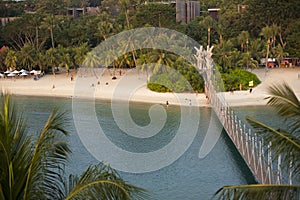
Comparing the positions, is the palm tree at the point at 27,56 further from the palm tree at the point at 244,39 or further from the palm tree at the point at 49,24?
the palm tree at the point at 244,39

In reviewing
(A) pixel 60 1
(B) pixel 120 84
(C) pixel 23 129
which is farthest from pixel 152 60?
(A) pixel 60 1

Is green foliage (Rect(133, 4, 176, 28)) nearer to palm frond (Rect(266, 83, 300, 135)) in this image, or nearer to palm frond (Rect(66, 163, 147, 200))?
palm frond (Rect(266, 83, 300, 135))

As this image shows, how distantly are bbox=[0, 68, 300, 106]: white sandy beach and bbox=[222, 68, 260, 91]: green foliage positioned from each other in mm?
739

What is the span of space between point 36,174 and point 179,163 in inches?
624

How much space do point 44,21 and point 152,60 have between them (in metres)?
16.0

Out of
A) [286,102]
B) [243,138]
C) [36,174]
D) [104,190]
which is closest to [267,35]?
[243,138]

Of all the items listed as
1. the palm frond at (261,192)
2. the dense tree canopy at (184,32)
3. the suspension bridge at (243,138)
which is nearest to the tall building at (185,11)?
the dense tree canopy at (184,32)

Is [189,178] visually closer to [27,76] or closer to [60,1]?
[27,76]

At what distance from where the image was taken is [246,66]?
140 feet

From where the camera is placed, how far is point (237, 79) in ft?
119

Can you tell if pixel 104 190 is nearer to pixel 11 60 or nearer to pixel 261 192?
pixel 261 192

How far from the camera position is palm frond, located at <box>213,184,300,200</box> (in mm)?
6562

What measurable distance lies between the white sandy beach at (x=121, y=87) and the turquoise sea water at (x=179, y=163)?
2610 millimetres

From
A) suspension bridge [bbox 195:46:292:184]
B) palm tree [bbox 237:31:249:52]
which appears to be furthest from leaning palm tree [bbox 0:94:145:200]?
palm tree [bbox 237:31:249:52]
